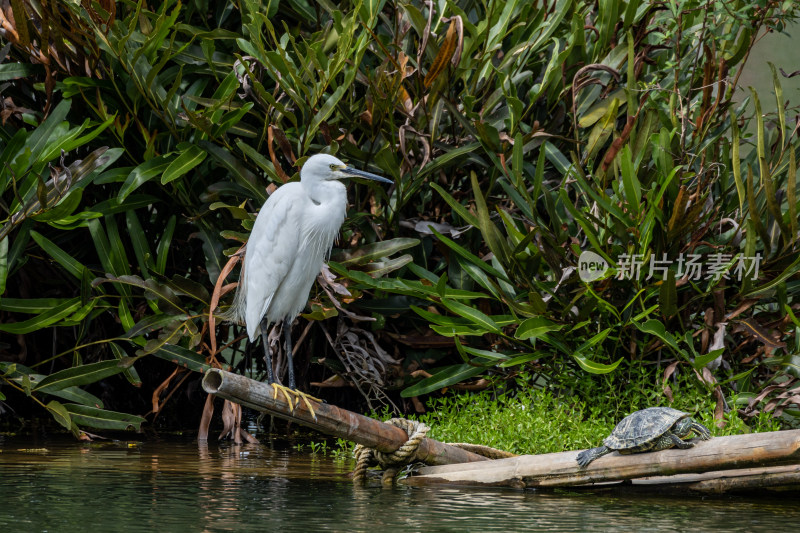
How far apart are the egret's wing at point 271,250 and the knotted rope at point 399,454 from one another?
916 mm

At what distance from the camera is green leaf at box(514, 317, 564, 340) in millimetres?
5730

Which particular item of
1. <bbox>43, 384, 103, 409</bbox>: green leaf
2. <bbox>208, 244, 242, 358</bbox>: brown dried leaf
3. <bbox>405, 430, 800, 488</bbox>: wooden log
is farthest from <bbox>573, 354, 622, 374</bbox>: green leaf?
<bbox>43, 384, 103, 409</bbox>: green leaf

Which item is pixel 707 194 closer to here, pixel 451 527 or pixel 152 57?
pixel 451 527

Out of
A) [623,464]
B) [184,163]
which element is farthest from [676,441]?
[184,163]

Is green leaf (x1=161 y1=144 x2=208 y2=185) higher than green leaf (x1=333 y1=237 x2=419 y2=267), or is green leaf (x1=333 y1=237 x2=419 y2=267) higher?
green leaf (x1=161 y1=144 x2=208 y2=185)

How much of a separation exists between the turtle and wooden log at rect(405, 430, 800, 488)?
0.04 m

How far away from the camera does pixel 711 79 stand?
5.84 m

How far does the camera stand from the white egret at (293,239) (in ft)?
16.4

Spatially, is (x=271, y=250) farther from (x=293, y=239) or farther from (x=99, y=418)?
(x=99, y=418)

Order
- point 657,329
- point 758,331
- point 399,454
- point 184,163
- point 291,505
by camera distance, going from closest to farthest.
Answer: point 291,505 → point 399,454 → point 657,329 → point 758,331 → point 184,163

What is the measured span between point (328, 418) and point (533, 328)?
1.69 m

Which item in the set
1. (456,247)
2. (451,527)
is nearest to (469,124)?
(456,247)

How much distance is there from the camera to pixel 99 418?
6320 millimetres

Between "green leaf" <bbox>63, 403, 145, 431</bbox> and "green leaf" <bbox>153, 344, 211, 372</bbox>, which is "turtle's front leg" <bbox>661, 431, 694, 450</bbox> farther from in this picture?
"green leaf" <bbox>63, 403, 145, 431</bbox>
